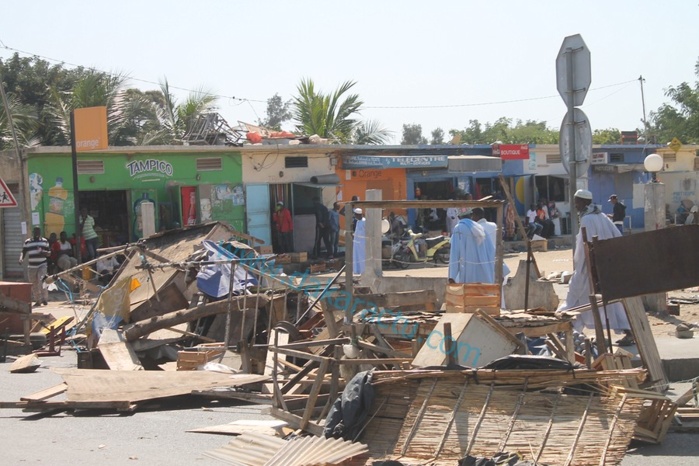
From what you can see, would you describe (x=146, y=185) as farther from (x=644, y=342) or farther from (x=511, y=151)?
(x=644, y=342)

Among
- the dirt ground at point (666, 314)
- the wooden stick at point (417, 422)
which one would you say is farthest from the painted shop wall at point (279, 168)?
the wooden stick at point (417, 422)

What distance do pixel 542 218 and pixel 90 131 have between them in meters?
16.0

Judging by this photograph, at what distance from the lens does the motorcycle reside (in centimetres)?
2558

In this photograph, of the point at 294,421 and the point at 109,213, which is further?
the point at 109,213

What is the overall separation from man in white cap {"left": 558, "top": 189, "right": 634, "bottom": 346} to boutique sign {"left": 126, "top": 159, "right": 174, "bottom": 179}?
17.2 m

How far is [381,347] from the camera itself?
7.86 m

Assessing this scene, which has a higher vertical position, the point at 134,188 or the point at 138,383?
the point at 134,188

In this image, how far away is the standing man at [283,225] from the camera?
27.4 meters

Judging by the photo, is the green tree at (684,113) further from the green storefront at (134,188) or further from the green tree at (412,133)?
the green tree at (412,133)

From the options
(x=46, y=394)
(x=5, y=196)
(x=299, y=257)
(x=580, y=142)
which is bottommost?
(x=46, y=394)

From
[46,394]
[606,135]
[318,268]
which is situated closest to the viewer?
A: [46,394]

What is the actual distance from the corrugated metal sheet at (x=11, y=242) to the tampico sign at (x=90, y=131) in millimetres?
2306

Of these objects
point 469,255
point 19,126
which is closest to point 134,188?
point 19,126

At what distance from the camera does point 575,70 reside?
32.2ft
